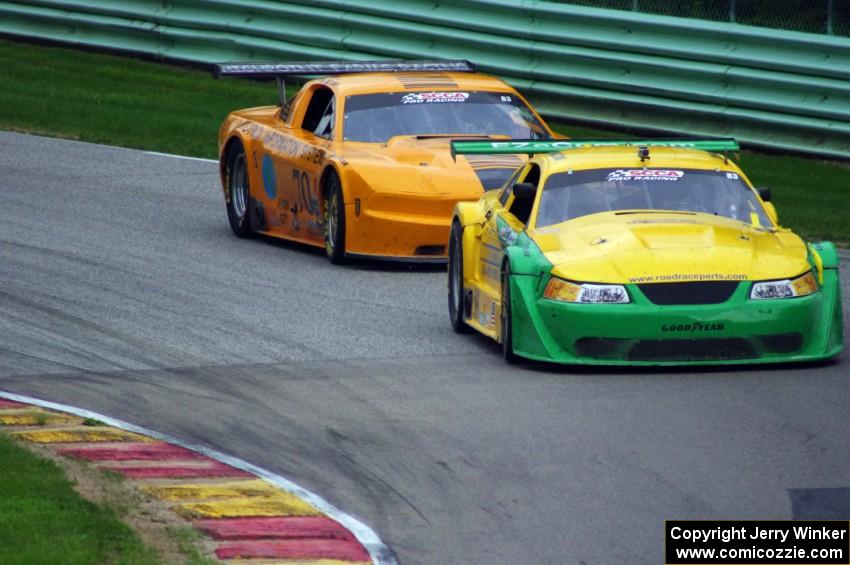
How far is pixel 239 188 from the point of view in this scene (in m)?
16.4

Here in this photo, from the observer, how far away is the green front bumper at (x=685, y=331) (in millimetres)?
9703

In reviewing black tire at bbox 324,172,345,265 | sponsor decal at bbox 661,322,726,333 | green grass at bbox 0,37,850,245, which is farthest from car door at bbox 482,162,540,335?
green grass at bbox 0,37,850,245

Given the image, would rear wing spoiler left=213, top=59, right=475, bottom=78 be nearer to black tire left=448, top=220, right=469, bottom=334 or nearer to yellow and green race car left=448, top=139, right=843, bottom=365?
black tire left=448, top=220, right=469, bottom=334

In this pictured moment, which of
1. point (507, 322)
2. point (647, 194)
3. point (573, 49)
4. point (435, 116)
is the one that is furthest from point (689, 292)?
point (573, 49)

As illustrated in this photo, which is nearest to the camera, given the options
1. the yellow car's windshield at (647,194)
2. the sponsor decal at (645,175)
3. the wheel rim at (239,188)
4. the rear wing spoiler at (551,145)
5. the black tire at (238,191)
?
the yellow car's windshield at (647,194)

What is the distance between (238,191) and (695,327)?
7.43m

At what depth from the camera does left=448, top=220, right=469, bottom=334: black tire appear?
37.9 feet

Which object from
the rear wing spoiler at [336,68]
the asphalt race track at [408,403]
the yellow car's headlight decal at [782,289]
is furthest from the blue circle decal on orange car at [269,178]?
the yellow car's headlight decal at [782,289]

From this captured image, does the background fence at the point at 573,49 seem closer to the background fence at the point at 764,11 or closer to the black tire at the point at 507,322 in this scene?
the background fence at the point at 764,11

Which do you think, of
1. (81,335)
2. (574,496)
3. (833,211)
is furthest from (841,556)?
(833,211)

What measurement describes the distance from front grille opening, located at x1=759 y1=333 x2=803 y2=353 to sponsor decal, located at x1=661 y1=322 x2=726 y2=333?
0.82 feet

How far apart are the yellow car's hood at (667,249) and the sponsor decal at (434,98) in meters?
4.52

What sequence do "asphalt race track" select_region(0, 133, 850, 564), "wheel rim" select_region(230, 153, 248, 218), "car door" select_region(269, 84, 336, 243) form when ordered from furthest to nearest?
"wheel rim" select_region(230, 153, 248, 218) < "car door" select_region(269, 84, 336, 243) < "asphalt race track" select_region(0, 133, 850, 564)

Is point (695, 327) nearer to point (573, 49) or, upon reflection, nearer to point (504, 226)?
point (504, 226)
